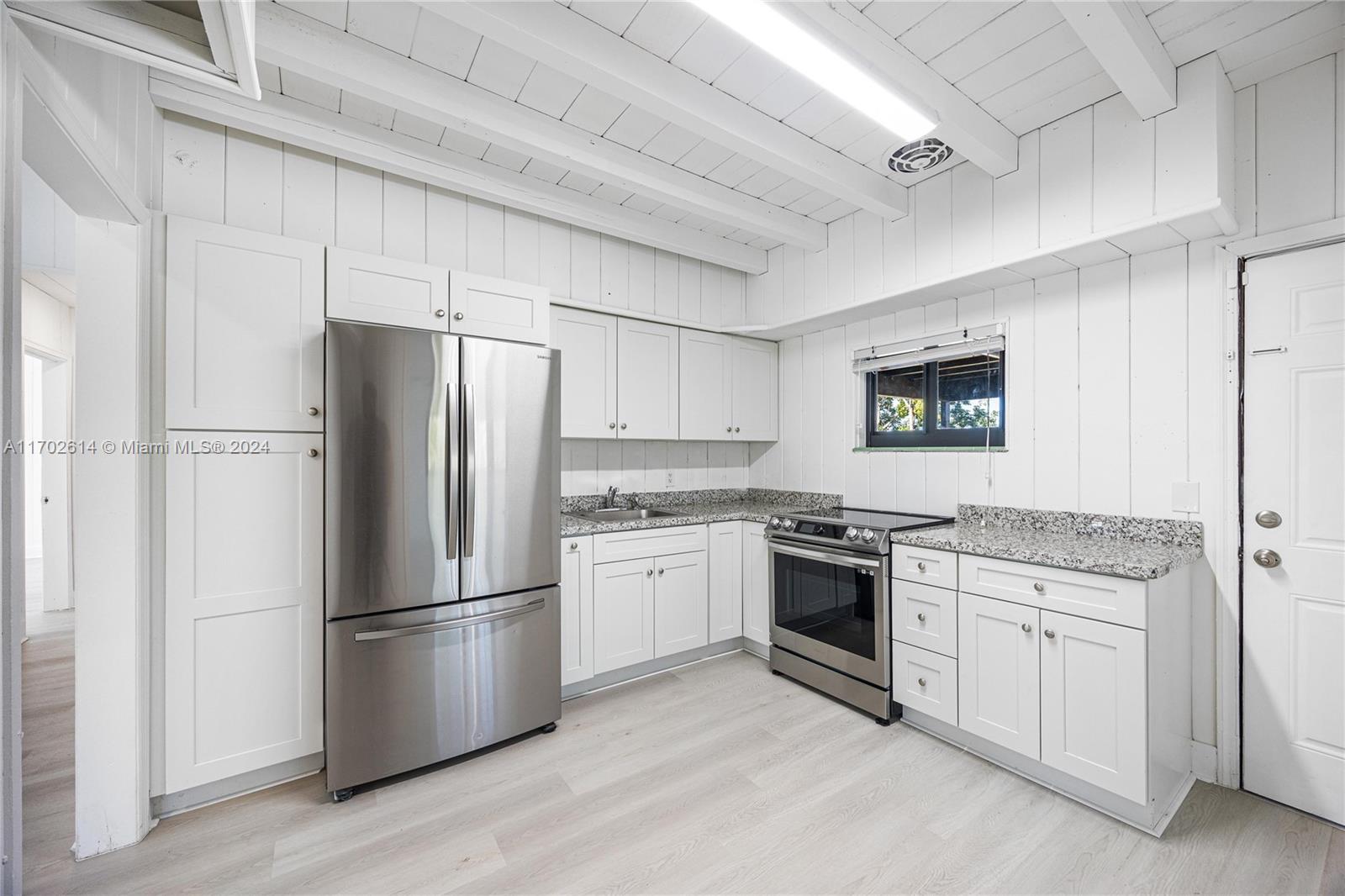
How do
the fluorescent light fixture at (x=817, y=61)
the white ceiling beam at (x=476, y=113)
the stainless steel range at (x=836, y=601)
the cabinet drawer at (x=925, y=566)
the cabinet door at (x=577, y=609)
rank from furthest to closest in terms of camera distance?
the cabinet door at (x=577, y=609) < the stainless steel range at (x=836, y=601) < the cabinet drawer at (x=925, y=566) < the white ceiling beam at (x=476, y=113) < the fluorescent light fixture at (x=817, y=61)

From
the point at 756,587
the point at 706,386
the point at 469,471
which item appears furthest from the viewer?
the point at 706,386

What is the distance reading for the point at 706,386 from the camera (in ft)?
12.8

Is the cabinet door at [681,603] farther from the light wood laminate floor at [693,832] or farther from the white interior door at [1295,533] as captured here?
the white interior door at [1295,533]

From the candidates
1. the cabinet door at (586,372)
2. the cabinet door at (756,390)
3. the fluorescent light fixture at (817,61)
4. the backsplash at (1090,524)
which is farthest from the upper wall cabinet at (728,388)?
the fluorescent light fixture at (817,61)

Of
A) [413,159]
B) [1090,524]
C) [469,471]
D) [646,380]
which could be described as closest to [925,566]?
[1090,524]

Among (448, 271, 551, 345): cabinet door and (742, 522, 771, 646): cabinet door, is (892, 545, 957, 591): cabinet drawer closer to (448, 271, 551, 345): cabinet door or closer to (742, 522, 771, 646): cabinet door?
(742, 522, 771, 646): cabinet door

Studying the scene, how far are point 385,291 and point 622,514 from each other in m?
1.89

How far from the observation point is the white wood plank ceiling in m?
1.87

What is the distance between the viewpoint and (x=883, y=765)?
2.40m

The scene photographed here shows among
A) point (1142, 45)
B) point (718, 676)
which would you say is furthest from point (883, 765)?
point (1142, 45)

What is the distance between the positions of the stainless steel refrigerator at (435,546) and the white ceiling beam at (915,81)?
1620mm

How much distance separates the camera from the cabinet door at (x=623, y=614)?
10.0ft

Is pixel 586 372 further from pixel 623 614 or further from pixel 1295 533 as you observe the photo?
pixel 1295 533

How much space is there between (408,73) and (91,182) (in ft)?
3.42
